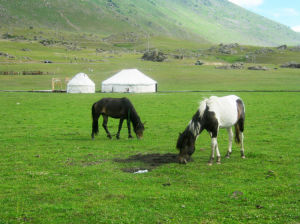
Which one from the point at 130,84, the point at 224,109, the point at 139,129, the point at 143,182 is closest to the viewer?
the point at 143,182

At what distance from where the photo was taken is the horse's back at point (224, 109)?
38.4ft

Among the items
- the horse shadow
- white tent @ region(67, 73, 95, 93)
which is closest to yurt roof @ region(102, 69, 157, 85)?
white tent @ region(67, 73, 95, 93)

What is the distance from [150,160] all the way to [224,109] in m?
3.11

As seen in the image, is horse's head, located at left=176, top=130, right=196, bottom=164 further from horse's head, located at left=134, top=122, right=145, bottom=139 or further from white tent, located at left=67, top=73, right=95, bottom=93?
white tent, located at left=67, top=73, right=95, bottom=93

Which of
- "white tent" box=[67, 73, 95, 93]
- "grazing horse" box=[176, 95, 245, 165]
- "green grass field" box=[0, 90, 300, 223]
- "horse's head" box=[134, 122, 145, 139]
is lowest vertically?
"green grass field" box=[0, 90, 300, 223]

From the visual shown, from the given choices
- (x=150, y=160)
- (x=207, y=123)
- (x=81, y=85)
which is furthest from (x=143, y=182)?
(x=81, y=85)

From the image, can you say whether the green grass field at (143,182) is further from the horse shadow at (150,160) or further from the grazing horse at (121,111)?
the grazing horse at (121,111)

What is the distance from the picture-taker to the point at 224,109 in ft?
39.2

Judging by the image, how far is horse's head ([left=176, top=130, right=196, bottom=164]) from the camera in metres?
11.5

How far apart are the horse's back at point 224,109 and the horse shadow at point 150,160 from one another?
2.13 meters

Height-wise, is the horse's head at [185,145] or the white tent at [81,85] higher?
the white tent at [81,85]

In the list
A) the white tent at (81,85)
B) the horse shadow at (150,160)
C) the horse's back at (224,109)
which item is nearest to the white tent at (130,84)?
the white tent at (81,85)

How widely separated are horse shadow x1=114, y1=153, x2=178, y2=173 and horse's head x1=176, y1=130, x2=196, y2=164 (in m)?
0.50

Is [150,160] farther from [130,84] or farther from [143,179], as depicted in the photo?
[130,84]
